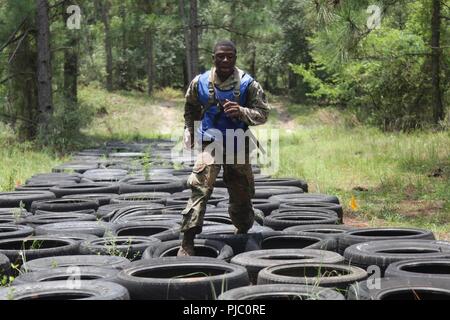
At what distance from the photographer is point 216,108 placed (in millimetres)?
5840

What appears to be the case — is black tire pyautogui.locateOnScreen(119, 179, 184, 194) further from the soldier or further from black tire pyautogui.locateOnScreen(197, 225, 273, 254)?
the soldier

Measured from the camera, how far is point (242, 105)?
5.92 meters

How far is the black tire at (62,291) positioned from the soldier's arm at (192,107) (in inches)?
79.9

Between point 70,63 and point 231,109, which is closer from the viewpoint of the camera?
point 231,109

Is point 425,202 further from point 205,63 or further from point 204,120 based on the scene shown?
point 205,63

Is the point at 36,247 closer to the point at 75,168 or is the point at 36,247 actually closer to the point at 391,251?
the point at 391,251

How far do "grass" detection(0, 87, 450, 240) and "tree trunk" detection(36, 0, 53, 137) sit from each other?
90cm

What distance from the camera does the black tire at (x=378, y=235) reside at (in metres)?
6.14

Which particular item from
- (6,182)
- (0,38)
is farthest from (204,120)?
(0,38)

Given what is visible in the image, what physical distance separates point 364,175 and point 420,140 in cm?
447

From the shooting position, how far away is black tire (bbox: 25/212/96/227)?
7551 mm

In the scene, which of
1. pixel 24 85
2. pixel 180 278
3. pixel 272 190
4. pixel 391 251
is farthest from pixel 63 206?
pixel 24 85

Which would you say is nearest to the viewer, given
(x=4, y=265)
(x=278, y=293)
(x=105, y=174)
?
(x=278, y=293)

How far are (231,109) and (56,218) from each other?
3048 mm
